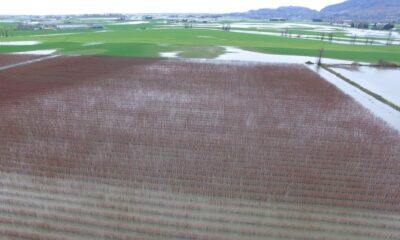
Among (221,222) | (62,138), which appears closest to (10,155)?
(62,138)

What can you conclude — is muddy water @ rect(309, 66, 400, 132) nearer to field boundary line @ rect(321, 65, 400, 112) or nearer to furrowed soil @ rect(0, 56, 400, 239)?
field boundary line @ rect(321, 65, 400, 112)

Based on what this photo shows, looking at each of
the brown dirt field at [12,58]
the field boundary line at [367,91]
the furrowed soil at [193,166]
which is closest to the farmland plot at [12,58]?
the brown dirt field at [12,58]

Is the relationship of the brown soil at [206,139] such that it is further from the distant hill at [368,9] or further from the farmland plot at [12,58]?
the distant hill at [368,9]

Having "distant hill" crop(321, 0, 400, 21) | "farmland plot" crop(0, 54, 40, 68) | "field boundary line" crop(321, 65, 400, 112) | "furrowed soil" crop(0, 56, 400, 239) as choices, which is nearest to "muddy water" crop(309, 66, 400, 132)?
"field boundary line" crop(321, 65, 400, 112)

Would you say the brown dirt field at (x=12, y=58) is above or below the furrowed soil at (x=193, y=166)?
above

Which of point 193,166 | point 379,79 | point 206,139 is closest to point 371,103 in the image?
point 379,79

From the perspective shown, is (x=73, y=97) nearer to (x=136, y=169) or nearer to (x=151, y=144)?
(x=151, y=144)

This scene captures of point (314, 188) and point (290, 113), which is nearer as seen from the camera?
point (314, 188)

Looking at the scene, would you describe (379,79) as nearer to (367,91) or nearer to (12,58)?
(367,91)
